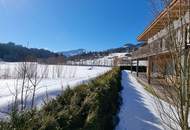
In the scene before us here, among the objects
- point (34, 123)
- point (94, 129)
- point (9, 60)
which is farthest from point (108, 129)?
point (9, 60)

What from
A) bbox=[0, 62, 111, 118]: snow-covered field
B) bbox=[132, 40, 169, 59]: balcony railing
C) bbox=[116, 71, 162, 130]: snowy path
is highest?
bbox=[132, 40, 169, 59]: balcony railing

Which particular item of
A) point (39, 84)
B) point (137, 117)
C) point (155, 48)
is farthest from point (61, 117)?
point (39, 84)

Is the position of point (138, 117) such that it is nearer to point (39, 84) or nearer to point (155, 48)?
point (155, 48)

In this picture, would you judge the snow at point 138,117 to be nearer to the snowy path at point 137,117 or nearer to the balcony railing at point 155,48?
the snowy path at point 137,117

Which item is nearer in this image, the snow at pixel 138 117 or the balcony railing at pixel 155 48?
Answer: the snow at pixel 138 117

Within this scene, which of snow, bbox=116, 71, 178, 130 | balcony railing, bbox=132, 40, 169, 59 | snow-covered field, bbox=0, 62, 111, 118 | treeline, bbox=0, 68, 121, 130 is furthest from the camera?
balcony railing, bbox=132, 40, 169, 59

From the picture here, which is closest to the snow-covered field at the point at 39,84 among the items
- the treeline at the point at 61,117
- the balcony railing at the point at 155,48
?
the treeline at the point at 61,117

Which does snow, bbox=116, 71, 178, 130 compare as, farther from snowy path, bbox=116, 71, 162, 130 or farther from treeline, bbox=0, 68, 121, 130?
treeline, bbox=0, 68, 121, 130

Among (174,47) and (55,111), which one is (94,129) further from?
(174,47)

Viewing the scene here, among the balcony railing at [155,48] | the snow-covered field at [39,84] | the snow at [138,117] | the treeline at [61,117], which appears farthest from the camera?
the balcony railing at [155,48]

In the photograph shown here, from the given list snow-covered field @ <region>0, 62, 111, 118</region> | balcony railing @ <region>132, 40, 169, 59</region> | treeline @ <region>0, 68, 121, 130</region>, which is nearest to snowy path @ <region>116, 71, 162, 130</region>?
treeline @ <region>0, 68, 121, 130</region>

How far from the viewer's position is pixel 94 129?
15.5ft

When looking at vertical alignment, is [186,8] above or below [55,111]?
above

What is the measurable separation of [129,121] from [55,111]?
5505 mm
